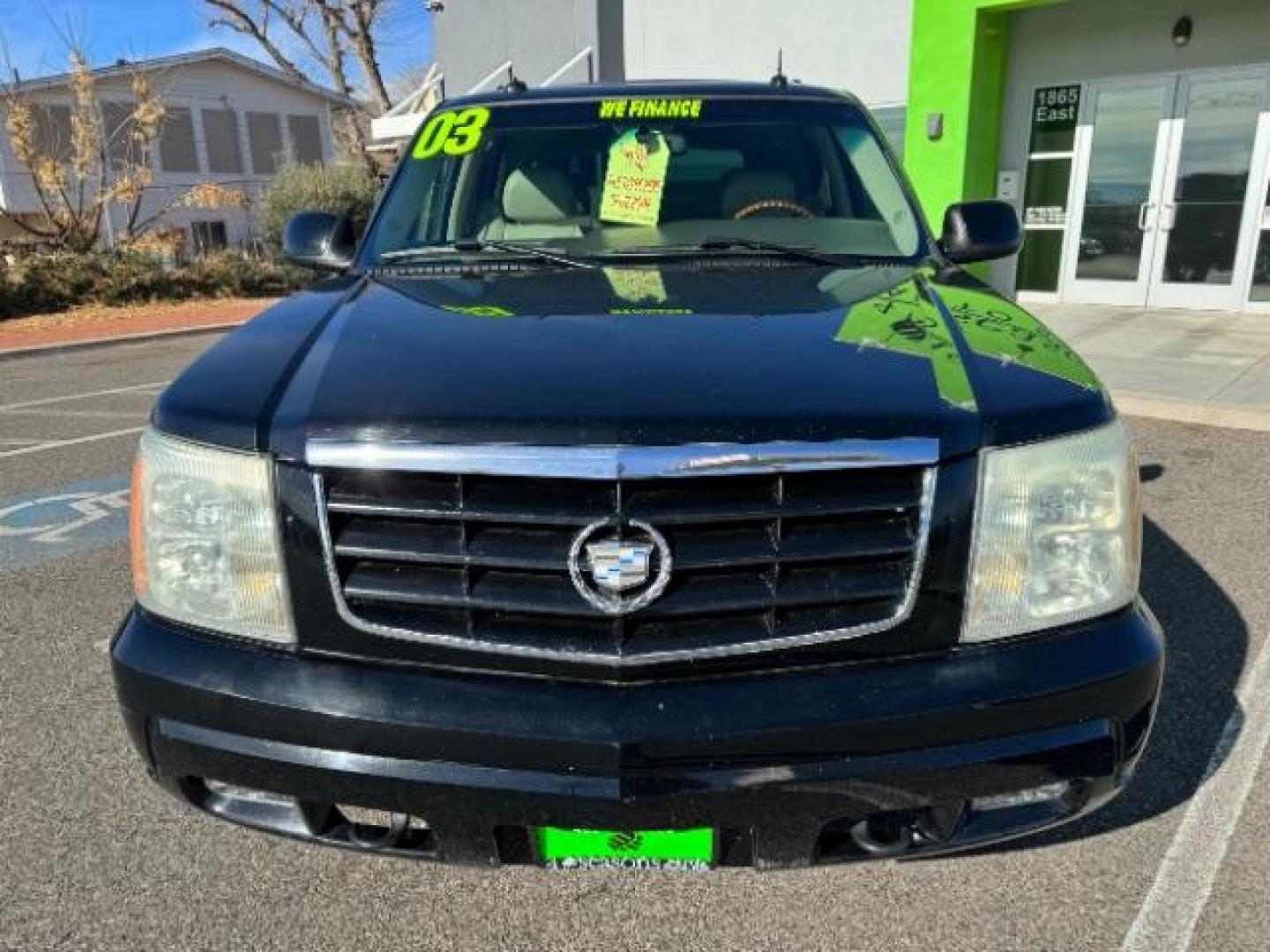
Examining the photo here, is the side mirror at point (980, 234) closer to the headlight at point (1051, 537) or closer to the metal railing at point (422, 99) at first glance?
the headlight at point (1051, 537)

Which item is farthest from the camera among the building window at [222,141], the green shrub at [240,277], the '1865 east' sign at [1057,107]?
the building window at [222,141]

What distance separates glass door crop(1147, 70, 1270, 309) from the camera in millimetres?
10414

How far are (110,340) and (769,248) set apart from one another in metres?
11.7

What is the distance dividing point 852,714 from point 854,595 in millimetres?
211

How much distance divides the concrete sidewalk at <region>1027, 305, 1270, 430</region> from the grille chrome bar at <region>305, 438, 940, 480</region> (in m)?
6.01

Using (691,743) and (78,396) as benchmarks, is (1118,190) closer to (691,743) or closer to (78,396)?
(78,396)

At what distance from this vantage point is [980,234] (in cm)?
307

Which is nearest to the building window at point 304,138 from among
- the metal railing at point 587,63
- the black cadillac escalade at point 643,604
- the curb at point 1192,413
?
the metal railing at point 587,63

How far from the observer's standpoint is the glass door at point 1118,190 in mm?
11023

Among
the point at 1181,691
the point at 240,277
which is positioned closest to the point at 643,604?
the point at 1181,691

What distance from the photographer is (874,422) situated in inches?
65.5

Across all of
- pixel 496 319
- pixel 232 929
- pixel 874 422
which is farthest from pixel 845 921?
pixel 496 319

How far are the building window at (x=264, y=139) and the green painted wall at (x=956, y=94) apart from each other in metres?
26.0

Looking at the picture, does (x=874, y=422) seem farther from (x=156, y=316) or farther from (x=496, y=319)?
(x=156, y=316)
